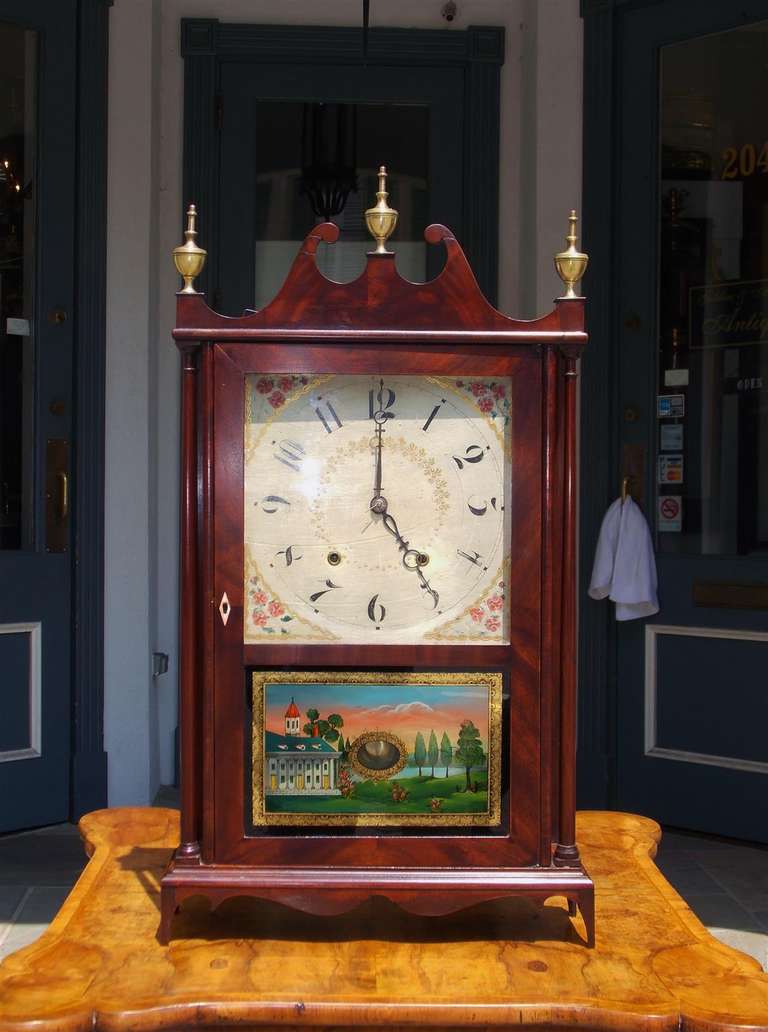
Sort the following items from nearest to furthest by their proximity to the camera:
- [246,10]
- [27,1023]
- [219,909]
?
[27,1023]
[219,909]
[246,10]

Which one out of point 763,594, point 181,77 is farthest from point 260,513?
point 181,77

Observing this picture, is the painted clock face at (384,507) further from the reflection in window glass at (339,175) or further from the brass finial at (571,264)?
the reflection in window glass at (339,175)

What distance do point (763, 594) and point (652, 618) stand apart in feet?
1.31

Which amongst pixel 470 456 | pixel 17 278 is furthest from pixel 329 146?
pixel 470 456

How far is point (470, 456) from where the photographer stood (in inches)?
60.1

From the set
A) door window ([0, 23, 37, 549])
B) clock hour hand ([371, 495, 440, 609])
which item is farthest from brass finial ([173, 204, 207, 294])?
door window ([0, 23, 37, 549])

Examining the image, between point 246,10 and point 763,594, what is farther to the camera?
point 246,10

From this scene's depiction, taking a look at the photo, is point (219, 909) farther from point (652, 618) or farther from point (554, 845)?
point (652, 618)

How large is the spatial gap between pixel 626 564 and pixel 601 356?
0.76 metres

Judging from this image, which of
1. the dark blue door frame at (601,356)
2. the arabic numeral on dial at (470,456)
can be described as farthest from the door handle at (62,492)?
the arabic numeral on dial at (470,456)

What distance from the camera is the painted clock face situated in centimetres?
152

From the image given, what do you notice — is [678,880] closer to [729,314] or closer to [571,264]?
[729,314]

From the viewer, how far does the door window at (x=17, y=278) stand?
3.89 metres

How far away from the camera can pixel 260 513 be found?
1.51 metres
